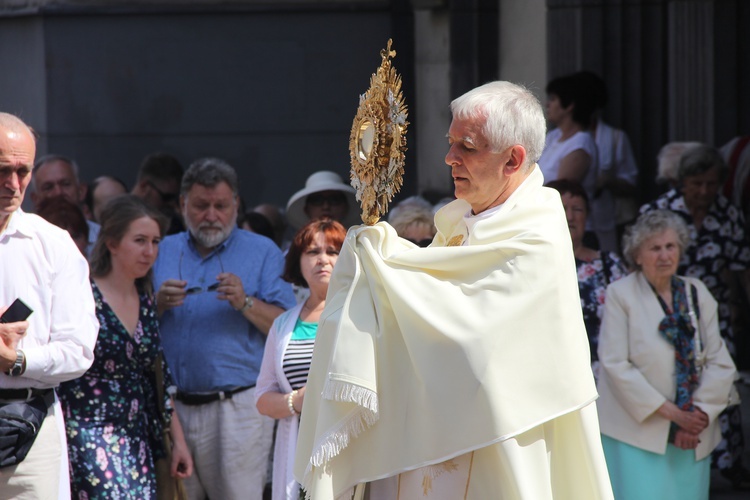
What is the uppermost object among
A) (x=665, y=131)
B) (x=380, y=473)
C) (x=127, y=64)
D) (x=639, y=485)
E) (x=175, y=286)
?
(x=127, y=64)

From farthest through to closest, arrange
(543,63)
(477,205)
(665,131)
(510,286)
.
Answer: (543,63) → (665,131) → (477,205) → (510,286)

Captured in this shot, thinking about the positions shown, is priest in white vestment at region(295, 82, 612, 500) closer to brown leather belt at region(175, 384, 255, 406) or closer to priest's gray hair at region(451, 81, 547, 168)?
priest's gray hair at region(451, 81, 547, 168)

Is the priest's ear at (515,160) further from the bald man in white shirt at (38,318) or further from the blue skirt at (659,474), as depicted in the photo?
the blue skirt at (659,474)

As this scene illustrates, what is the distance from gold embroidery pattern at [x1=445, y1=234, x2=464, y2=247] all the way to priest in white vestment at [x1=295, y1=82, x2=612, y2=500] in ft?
0.63

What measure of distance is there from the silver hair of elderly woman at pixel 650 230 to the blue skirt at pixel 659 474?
35.9 inches

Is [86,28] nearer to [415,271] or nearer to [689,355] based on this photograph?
[689,355]

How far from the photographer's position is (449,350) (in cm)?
359

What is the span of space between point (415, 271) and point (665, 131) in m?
5.58

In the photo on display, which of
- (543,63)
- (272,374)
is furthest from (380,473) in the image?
(543,63)

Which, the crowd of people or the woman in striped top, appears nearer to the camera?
the crowd of people

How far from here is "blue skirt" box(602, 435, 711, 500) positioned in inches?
253

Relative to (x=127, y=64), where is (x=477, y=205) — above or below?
below

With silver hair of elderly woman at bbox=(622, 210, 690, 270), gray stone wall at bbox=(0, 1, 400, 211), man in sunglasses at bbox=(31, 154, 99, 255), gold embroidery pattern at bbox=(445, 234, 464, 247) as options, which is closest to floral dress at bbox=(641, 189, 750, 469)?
silver hair of elderly woman at bbox=(622, 210, 690, 270)

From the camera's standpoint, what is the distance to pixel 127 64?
11.5 meters
